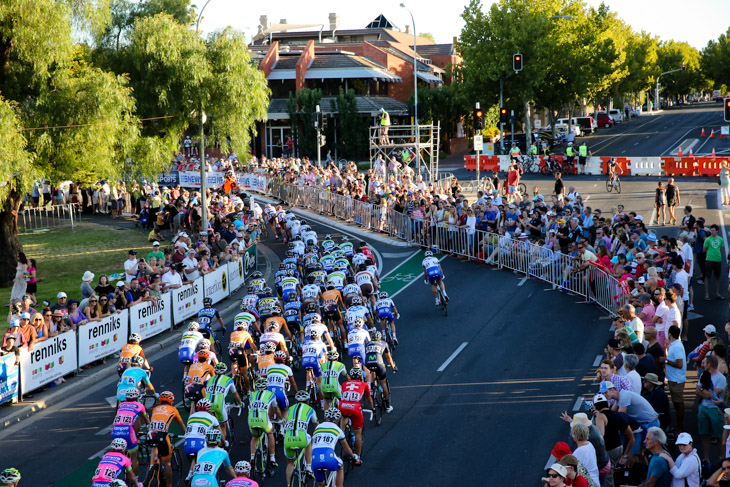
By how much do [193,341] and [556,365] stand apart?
7.22 metres

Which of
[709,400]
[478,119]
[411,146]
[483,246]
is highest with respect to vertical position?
[478,119]

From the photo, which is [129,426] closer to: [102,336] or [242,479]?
[242,479]

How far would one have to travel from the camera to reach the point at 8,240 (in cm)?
2492

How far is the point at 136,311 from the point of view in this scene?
1838cm

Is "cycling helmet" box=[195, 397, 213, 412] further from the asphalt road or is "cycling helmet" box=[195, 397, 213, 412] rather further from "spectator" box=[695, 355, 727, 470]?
"spectator" box=[695, 355, 727, 470]

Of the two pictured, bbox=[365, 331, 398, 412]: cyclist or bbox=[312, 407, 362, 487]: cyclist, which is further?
bbox=[365, 331, 398, 412]: cyclist

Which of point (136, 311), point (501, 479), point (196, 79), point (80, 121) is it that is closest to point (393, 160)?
point (196, 79)

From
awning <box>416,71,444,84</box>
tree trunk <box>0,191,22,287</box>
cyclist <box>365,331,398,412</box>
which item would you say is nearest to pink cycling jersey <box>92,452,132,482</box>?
cyclist <box>365,331,398,412</box>

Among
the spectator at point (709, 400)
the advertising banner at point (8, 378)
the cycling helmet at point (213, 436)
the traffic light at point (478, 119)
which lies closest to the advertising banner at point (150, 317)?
the advertising banner at point (8, 378)

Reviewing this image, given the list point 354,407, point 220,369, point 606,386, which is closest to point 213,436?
point 354,407

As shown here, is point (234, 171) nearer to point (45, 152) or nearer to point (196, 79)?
point (196, 79)

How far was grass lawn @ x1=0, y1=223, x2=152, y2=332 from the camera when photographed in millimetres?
25516

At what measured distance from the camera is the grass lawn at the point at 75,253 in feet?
83.7

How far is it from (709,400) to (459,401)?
456cm
